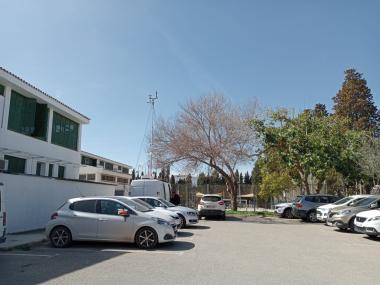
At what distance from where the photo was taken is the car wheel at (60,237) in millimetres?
12445

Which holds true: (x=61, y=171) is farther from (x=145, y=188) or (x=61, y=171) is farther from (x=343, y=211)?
(x=343, y=211)

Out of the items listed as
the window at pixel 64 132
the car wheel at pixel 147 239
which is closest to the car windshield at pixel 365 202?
the car wheel at pixel 147 239

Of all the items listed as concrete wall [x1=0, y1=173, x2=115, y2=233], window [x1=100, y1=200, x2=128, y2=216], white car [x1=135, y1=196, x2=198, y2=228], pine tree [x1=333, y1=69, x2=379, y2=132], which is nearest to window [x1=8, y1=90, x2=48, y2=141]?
concrete wall [x1=0, y1=173, x2=115, y2=233]

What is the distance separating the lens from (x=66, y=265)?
31.0ft

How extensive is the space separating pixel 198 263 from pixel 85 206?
4.68 meters

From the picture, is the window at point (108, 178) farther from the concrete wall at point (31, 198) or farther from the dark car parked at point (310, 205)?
the concrete wall at point (31, 198)

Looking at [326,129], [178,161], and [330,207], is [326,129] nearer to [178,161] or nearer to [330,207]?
[330,207]

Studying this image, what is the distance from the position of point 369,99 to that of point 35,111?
40.7 metres

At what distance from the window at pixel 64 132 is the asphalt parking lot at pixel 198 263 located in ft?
44.0

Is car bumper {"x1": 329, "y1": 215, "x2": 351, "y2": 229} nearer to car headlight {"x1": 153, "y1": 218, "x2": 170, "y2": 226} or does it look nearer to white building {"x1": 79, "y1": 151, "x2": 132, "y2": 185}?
car headlight {"x1": 153, "y1": 218, "x2": 170, "y2": 226}

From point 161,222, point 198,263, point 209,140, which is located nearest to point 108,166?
point 209,140

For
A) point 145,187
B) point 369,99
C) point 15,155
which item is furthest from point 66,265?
point 369,99

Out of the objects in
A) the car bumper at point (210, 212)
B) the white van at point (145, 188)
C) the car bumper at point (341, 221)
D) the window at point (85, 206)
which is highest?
the white van at point (145, 188)

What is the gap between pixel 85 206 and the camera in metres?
12.8
